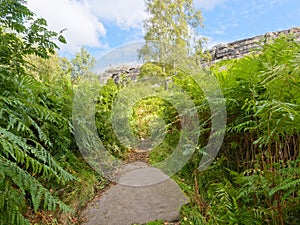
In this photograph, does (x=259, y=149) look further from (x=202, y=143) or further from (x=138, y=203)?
(x=138, y=203)

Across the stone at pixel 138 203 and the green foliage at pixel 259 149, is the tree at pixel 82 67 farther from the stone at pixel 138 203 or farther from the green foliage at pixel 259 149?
the green foliage at pixel 259 149

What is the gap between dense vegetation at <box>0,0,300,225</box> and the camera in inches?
39.8

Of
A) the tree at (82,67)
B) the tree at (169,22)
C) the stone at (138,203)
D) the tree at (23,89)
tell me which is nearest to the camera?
the tree at (23,89)

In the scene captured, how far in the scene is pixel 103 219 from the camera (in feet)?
6.99

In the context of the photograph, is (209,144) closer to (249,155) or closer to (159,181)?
(249,155)

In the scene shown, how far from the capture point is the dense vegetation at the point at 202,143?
1.01 meters

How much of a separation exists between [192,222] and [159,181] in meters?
1.05

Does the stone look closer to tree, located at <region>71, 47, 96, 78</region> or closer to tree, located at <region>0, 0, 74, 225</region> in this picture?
tree, located at <region>0, 0, 74, 225</region>

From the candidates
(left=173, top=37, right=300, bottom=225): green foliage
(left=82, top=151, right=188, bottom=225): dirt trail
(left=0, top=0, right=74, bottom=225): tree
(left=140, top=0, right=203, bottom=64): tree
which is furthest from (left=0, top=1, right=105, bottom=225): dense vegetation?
(left=140, top=0, right=203, bottom=64): tree

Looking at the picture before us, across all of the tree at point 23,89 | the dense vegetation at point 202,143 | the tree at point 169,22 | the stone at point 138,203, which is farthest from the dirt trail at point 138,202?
the tree at point 169,22

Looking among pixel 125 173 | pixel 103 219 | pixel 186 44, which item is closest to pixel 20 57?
pixel 103 219

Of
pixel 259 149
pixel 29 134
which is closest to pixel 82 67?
pixel 29 134

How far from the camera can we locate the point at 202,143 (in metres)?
2.10

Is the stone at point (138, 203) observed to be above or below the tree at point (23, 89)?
below
